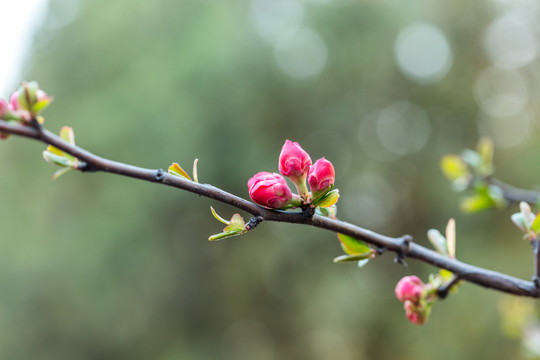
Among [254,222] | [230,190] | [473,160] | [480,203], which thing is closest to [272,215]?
[254,222]

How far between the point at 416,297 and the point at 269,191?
0.86ft

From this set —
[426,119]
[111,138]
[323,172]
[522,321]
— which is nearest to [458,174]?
[522,321]

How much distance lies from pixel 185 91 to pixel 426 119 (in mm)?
2385

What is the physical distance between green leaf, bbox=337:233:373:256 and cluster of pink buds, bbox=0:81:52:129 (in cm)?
30

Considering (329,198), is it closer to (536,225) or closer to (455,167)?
(536,225)

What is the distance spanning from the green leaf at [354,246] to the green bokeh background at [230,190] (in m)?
3.10

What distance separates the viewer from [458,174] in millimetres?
856

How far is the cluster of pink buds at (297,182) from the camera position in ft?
1.17

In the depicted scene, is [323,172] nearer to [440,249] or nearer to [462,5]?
[440,249]

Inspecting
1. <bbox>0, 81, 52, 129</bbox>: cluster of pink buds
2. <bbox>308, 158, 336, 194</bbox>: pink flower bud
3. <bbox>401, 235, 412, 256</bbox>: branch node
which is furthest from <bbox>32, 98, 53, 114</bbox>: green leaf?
<bbox>401, 235, 412, 256</bbox>: branch node

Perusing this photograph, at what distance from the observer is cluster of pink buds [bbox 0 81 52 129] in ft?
1.20

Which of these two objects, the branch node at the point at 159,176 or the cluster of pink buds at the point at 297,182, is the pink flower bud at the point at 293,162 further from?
the branch node at the point at 159,176

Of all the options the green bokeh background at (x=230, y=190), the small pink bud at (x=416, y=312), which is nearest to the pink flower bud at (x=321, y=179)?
the small pink bud at (x=416, y=312)

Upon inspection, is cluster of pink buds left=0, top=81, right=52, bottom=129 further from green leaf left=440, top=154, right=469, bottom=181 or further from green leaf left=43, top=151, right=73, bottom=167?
green leaf left=440, top=154, right=469, bottom=181
